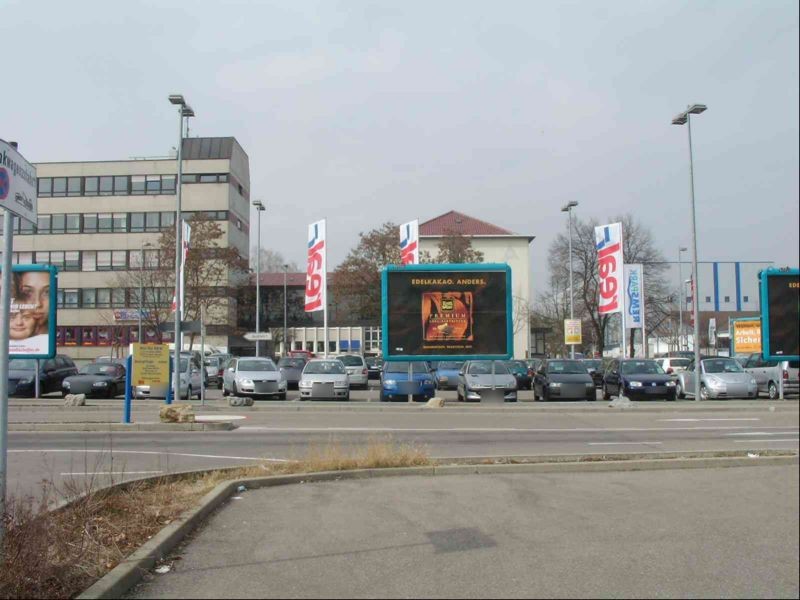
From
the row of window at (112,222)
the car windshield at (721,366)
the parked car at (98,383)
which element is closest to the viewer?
the parked car at (98,383)

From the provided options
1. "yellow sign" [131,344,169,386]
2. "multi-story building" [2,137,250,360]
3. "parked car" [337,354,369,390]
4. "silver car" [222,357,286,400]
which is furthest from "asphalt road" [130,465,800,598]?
"multi-story building" [2,137,250,360]

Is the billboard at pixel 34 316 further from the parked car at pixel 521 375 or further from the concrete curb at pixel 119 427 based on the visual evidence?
the parked car at pixel 521 375

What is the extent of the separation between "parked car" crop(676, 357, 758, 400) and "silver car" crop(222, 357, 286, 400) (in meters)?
14.9

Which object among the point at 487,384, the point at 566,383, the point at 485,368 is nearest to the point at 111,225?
the point at 485,368

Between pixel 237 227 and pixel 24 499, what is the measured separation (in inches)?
2516

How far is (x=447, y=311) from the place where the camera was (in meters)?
24.7

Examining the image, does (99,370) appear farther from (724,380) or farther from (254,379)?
(724,380)

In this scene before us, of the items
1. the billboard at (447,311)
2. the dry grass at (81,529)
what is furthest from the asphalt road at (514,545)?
the billboard at (447,311)

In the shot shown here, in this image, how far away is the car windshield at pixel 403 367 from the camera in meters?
26.3

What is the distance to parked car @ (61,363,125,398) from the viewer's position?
26547mm

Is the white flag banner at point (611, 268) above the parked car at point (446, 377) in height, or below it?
above

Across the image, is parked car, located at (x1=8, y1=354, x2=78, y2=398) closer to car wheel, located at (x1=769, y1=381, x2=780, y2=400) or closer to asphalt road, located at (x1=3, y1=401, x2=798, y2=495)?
asphalt road, located at (x1=3, y1=401, x2=798, y2=495)

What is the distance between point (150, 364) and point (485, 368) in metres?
12.1

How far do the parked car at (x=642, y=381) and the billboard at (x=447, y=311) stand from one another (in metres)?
4.84
